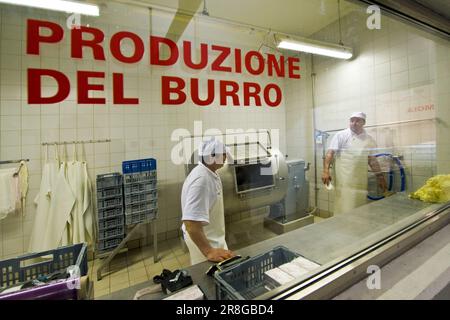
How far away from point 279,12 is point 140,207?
2.64 meters

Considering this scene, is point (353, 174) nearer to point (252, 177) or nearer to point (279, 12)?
point (252, 177)

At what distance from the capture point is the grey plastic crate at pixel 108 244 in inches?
88.3

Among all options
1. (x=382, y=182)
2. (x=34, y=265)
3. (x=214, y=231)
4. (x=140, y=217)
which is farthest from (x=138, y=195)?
(x=382, y=182)

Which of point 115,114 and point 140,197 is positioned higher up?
point 115,114

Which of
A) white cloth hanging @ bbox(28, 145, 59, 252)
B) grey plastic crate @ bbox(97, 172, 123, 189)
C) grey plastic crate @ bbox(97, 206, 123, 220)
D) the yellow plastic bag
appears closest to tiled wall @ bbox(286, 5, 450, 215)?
the yellow plastic bag

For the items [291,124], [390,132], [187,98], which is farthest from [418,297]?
[291,124]

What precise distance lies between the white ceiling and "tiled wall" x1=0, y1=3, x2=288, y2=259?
1.18ft

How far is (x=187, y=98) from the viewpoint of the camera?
102 centimetres

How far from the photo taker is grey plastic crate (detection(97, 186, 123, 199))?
220 centimetres

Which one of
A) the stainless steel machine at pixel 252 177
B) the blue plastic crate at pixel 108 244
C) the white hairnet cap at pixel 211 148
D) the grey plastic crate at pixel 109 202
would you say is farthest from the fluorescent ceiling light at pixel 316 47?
the blue plastic crate at pixel 108 244

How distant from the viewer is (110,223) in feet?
7.45

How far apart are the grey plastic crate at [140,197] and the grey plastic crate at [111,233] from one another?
0.33 m

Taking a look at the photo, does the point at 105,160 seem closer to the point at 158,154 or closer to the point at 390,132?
the point at 158,154

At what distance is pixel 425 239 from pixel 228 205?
5.59 feet
